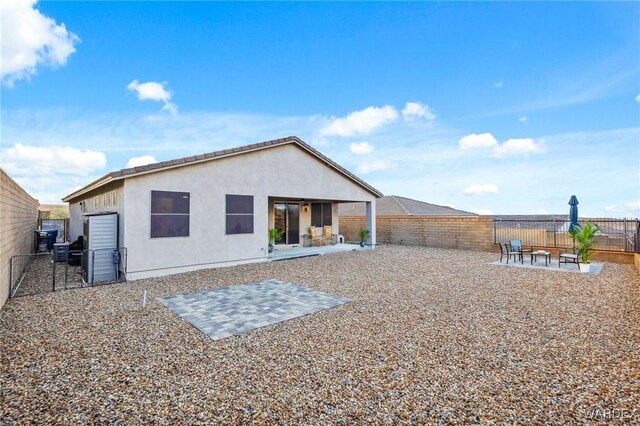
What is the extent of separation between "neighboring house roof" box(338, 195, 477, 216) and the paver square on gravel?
19.4 metres

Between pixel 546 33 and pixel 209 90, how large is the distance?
47.7 ft

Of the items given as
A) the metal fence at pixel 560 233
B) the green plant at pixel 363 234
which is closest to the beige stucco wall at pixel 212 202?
the green plant at pixel 363 234

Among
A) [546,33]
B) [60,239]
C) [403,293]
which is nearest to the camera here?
[403,293]

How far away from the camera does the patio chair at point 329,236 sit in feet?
53.9

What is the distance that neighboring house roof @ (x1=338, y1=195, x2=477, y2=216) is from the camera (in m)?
25.9

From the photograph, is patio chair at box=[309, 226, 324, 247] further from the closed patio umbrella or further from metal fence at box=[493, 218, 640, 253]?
the closed patio umbrella

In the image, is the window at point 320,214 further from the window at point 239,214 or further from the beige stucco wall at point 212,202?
the window at point 239,214

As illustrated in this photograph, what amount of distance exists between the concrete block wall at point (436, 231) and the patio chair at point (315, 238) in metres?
4.81

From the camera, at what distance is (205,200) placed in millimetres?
9688

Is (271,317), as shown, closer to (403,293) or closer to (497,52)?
(403,293)

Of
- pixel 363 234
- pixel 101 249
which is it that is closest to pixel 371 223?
pixel 363 234

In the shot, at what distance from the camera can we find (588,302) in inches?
247

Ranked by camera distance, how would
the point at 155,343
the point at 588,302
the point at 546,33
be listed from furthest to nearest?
the point at 546,33
the point at 588,302
the point at 155,343

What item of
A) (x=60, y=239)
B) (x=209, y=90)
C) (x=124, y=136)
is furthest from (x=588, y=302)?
(x=60, y=239)
